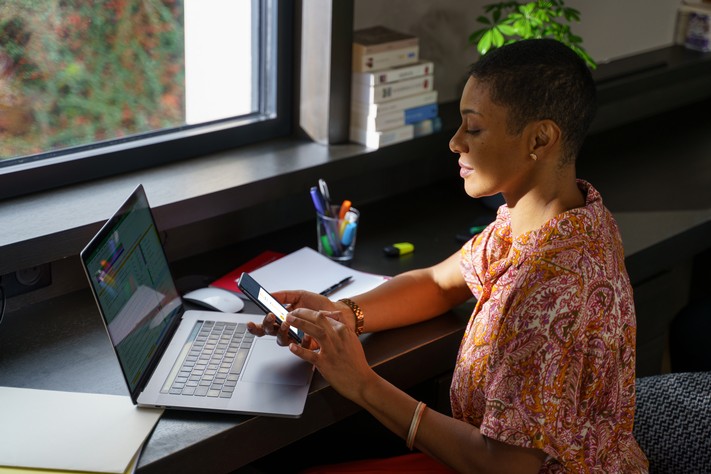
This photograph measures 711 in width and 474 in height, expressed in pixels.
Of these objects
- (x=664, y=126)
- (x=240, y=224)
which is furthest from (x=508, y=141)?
(x=664, y=126)

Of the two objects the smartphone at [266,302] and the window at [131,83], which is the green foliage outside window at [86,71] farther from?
the smartphone at [266,302]

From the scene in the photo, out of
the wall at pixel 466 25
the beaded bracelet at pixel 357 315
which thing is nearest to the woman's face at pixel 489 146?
the beaded bracelet at pixel 357 315

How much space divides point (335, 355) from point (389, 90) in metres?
0.91

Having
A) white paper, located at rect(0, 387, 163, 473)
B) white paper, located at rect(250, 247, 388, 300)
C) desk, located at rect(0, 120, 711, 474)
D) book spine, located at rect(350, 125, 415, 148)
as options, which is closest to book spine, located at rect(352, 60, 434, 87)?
book spine, located at rect(350, 125, 415, 148)

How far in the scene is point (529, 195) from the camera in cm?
141

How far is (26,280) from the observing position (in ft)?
5.50

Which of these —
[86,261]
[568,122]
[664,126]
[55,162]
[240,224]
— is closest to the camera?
[86,261]

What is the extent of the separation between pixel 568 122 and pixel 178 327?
2.49 ft

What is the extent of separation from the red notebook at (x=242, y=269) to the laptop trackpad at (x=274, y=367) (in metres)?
0.25

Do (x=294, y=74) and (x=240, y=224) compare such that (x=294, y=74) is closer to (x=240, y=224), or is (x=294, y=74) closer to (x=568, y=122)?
(x=240, y=224)

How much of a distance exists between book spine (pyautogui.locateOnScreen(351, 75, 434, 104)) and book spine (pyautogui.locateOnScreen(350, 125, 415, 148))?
3.0 inches

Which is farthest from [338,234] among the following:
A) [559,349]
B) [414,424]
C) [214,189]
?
[559,349]

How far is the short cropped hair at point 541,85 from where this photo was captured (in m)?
1.33

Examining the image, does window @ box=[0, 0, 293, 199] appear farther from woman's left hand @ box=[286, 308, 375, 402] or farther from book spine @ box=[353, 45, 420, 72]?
woman's left hand @ box=[286, 308, 375, 402]
